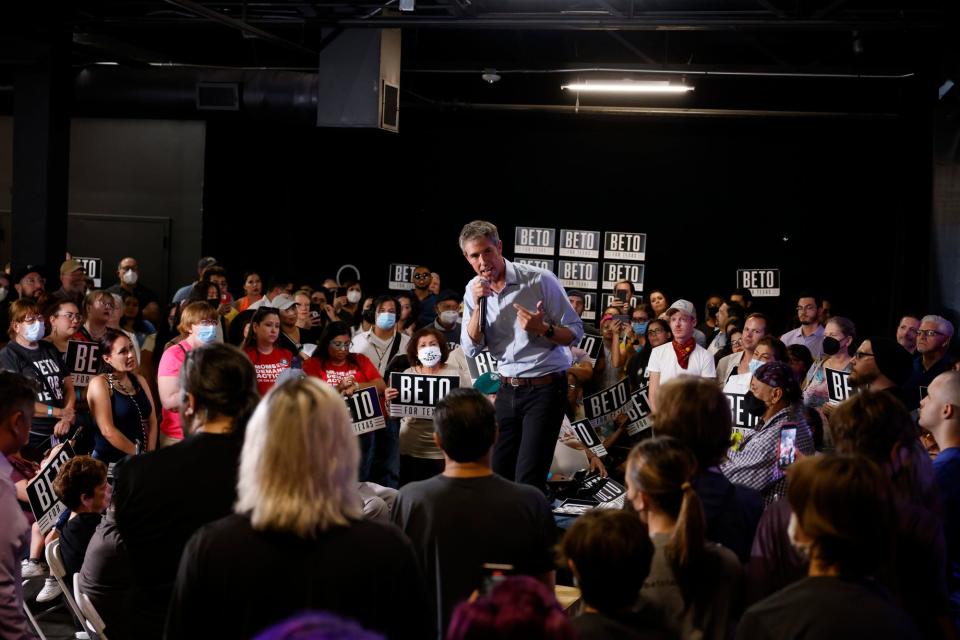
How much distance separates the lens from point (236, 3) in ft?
33.8

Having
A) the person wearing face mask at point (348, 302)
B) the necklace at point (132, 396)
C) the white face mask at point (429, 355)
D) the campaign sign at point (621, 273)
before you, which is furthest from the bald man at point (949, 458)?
the campaign sign at point (621, 273)

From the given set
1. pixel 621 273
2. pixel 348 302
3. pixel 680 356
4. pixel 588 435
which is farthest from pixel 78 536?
pixel 621 273

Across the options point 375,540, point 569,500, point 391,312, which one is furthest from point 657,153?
point 375,540

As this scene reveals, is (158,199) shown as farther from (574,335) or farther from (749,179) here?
(574,335)

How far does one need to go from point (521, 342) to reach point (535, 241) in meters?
11.7

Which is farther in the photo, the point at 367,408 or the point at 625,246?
the point at 625,246

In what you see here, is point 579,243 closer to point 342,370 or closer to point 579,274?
point 579,274

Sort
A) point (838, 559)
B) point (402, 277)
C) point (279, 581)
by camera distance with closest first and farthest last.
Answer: point (279, 581) → point (838, 559) → point (402, 277)

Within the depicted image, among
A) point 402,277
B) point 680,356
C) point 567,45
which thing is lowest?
point 680,356

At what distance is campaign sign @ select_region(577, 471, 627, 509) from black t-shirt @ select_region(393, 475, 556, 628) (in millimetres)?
3585

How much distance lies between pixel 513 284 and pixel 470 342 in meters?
0.36

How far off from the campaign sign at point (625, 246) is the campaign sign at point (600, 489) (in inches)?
359

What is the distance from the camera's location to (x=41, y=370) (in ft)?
20.7

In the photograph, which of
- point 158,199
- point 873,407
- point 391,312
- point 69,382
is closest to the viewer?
point 873,407
